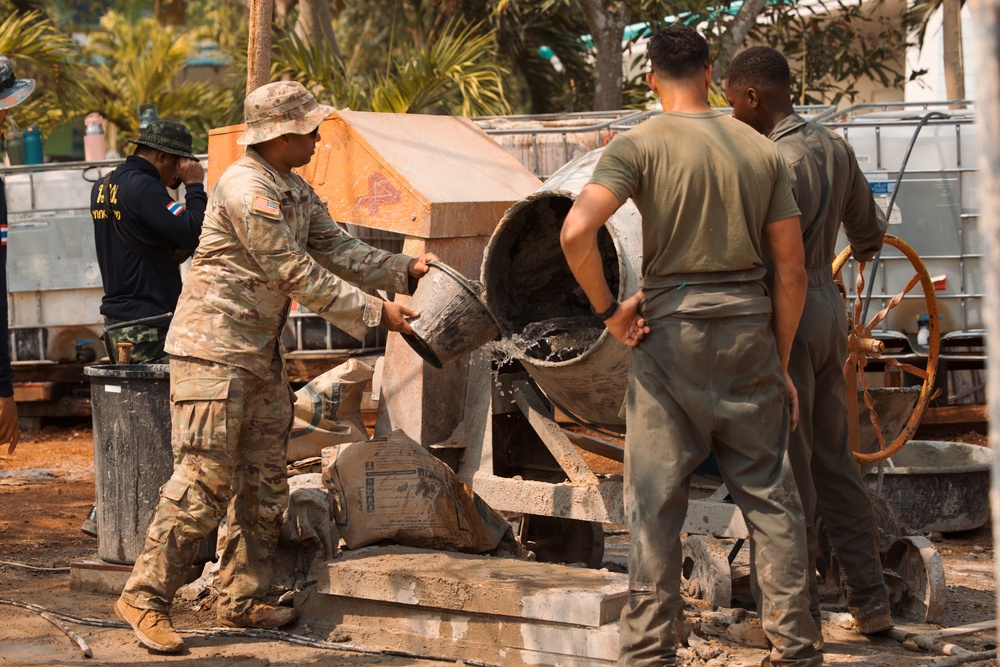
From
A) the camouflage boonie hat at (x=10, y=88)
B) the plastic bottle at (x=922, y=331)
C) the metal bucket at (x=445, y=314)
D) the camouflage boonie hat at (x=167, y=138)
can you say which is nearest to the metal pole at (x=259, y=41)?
the camouflage boonie hat at (x=167, y=138)

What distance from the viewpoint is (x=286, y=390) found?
4.84 m

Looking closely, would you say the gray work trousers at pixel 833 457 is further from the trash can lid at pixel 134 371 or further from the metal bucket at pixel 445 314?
the trash can lid at pixel 134 371

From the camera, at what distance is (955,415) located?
9.71 m

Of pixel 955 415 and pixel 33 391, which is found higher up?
pixel 33 391

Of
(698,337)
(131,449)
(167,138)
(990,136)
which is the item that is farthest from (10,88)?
(990,136)

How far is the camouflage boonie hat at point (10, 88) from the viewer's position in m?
4.88

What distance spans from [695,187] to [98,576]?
127 inches

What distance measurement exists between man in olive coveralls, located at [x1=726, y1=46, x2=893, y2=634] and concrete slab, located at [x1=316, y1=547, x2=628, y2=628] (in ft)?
2.64

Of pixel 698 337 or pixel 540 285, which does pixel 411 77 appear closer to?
pixel 540 285

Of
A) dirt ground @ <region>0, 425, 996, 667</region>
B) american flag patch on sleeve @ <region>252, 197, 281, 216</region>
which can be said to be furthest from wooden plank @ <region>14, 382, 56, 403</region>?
american flag patch on sleeve @ <region>252, 197, 281, 216</region>

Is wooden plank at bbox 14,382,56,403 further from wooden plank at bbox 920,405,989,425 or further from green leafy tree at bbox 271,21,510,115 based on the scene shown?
wooden plank at bbox 920,405,989,425

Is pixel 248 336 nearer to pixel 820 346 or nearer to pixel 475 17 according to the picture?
pixel 820 346

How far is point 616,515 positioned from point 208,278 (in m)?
1.78

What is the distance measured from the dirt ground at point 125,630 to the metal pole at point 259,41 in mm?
2611
